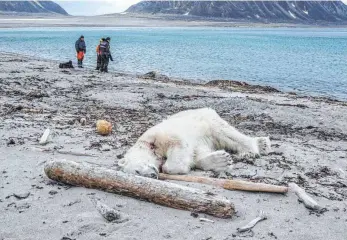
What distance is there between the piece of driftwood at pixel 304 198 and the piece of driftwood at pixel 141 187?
0.88 metres

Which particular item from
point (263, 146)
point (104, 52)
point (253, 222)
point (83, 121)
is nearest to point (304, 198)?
point (253, 222)

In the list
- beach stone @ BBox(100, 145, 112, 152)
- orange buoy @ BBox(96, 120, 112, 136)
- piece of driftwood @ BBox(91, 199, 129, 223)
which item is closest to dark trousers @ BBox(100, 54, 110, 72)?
orange buoy @ BBox(96, 120, 112, 136)

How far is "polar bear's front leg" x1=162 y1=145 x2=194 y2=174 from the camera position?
5.46 m

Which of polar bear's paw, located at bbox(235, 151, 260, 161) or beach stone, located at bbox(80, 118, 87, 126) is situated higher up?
polar bear's paw, located at bbox(235, 151, 260, 161)

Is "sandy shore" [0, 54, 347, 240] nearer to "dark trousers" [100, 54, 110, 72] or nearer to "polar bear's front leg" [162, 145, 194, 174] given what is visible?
"polar bear's front leg" [162, 145, 194, 174]

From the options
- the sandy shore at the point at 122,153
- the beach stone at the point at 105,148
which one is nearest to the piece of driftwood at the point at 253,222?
the sandy shore at the point at 122,153

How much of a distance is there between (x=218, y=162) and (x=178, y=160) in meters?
0.58

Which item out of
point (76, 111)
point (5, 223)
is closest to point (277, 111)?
point (76, 111)

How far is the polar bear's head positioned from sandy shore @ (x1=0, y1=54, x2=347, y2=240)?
351 millimetres

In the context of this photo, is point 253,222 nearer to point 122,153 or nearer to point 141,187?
point 141,187

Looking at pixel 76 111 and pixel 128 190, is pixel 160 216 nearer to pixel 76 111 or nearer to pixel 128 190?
pixel 128 190

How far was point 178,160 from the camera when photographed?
18.2 feet

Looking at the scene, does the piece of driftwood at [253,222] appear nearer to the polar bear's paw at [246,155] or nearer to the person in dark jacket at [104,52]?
the polar bear's paw at [246,155]

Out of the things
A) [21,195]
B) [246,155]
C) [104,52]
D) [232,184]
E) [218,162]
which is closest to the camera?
[21,195]
